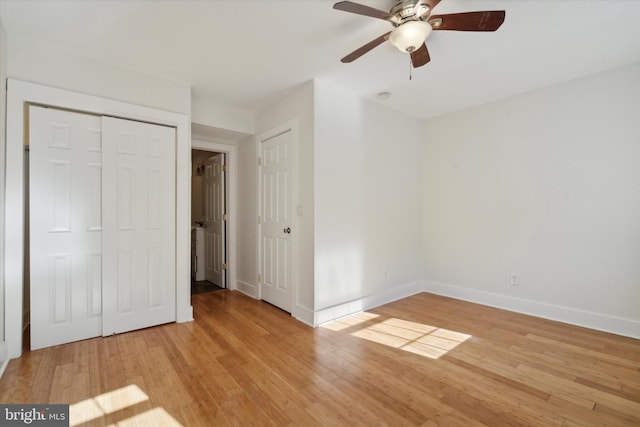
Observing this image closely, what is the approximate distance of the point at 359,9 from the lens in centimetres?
173

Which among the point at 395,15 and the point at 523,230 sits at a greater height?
the point at 395,15

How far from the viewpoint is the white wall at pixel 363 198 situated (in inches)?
126

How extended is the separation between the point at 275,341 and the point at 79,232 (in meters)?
2.12

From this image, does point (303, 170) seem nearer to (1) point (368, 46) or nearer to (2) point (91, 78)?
(1) point (368, 46)

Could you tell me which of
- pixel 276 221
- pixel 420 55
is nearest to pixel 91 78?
pixel 276 221

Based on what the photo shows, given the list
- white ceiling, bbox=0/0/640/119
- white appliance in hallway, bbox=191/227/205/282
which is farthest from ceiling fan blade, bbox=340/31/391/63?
white appliance in hallway, bbox=191/227/205/282

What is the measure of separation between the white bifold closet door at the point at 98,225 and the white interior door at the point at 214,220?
146 cm

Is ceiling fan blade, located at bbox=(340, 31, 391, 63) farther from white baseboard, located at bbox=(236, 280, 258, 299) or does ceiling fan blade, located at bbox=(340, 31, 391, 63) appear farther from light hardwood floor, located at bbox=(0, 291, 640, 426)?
white baseboard, located at bbox=(236, 280, 258, 299)

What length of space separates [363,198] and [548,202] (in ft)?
7.07

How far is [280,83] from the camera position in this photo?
3209 mm

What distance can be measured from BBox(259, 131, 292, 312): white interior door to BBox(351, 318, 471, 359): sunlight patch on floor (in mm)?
1083

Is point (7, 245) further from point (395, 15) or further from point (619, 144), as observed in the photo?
point (619, 144)

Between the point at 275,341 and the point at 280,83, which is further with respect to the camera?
the point at 280,83

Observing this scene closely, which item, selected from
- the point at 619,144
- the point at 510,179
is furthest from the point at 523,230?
the point at 619,144
